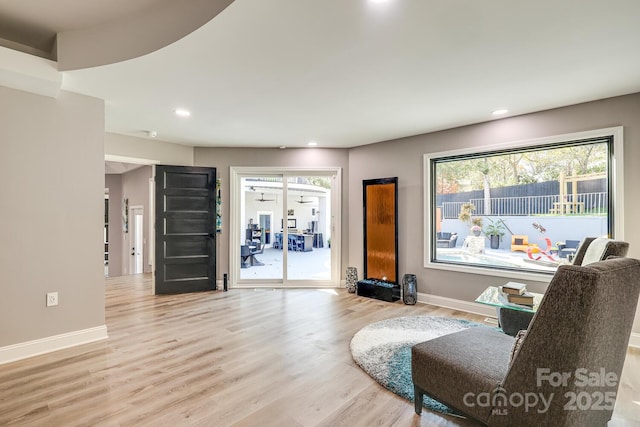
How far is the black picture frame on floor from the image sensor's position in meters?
4.92

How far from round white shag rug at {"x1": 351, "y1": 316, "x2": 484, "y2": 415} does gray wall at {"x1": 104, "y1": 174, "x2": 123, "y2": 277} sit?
8268 mm

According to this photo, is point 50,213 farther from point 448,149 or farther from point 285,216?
point 448,149

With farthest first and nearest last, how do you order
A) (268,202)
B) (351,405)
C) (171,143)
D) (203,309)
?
(268,202) < (171,143) < (203,309) < (351,405)

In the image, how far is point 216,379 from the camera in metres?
2.47

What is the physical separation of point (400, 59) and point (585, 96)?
7.40ft

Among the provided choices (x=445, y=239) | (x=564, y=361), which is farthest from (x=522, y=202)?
(x=564, y=361)

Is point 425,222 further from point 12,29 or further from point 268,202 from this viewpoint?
point 12,29

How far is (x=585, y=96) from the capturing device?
10.5 feet

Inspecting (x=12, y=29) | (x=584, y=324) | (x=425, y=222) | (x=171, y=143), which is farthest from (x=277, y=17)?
(x=171, y=143)

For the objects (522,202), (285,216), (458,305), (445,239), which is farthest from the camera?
(285,216)

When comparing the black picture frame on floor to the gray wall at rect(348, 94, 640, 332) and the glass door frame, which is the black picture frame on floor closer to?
the gray wall at rect(348, 94, 640, 332)

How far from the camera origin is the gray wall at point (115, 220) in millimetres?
8797

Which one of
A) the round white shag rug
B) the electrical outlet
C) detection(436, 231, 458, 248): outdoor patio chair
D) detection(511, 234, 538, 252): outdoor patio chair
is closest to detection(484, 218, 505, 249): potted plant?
detection(511, 234, 538, 252): outdoor patio chair

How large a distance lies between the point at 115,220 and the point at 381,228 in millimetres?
7978
